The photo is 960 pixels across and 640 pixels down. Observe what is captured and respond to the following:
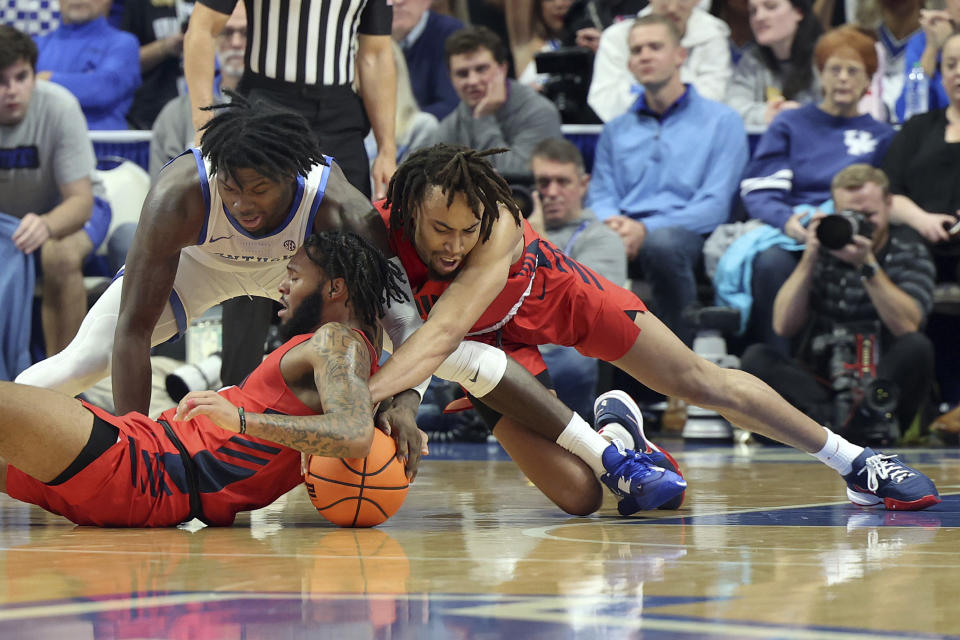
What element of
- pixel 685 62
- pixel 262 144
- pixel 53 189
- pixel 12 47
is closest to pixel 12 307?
pixel 53 189

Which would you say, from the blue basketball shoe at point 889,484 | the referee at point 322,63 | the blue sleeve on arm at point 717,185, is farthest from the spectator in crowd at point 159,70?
the blue basketball shoe at point 889,484

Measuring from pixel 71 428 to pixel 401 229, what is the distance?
95cm

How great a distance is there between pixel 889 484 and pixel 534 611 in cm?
187

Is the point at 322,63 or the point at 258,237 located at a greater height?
the point at 322,63

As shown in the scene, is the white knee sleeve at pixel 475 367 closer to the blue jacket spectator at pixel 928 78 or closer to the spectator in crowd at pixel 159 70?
the blue jacket spectator at pixel 928 78

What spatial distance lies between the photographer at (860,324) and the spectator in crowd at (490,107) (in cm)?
154

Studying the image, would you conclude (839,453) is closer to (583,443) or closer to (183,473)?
(583,443)

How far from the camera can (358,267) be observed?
3.10 metres

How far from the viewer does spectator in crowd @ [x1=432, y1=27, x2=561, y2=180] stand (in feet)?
22.6

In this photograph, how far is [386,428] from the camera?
3.10 metres

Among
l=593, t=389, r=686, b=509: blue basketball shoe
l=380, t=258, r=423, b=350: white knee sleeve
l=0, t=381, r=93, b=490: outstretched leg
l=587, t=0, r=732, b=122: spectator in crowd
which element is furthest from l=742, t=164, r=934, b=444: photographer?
l=0, t=381, r=93, b=490: outstretched leg

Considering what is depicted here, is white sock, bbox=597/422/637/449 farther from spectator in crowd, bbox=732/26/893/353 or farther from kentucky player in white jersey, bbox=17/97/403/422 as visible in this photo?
spectator in crowd, bbox=732/26/893/353

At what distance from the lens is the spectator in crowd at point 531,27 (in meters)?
8.03

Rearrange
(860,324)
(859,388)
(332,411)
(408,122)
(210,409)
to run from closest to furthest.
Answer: (210,409), (332,411), (859,388), (860,324), (408,122)
